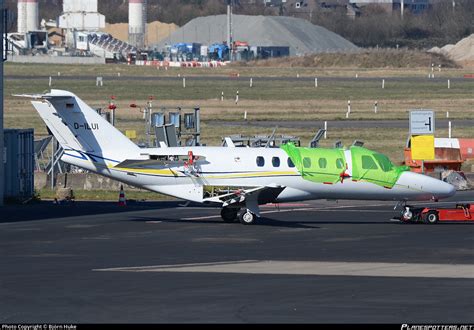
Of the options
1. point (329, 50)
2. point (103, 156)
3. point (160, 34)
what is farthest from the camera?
point (160, 34)

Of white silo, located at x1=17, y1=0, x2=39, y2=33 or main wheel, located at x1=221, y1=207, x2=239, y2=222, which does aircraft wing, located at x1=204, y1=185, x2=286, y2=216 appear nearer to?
main wheel, located at x1=221, y1=207, x2=239, y2=222

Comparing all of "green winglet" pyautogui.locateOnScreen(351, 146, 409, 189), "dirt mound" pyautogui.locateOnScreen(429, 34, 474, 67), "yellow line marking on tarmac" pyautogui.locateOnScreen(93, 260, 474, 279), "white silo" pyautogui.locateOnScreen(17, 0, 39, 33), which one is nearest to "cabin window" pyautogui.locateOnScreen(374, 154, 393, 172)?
"green winglet" pyautogui.locateOnScreen(351, 146, 409, 189)

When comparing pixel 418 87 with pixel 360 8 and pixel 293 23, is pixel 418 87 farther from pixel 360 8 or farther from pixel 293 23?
pixel 360 8

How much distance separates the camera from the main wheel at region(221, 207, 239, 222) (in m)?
32.3

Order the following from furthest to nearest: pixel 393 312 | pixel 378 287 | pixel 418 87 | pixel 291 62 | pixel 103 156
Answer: pixel 291 62, pixel 418 87, pixel 103 156, pixel 378 287, pixel 393 312

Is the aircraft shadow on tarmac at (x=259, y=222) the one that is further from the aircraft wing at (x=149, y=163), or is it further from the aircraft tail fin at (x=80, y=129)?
the aircraft tail fin at (x=80, y=129)

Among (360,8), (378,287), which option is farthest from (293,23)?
(378,287)

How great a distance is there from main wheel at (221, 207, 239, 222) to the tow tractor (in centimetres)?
460

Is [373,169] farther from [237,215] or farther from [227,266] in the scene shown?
[227,266]

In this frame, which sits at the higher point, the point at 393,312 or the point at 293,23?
the point at 293,23

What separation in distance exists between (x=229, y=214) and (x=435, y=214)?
5.59 metres

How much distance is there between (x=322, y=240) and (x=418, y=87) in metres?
65.6

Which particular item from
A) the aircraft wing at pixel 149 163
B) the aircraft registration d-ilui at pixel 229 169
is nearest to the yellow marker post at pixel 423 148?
the aircraft registration d-ilui at pixel 229 169

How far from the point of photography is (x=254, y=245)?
90.9 feet
